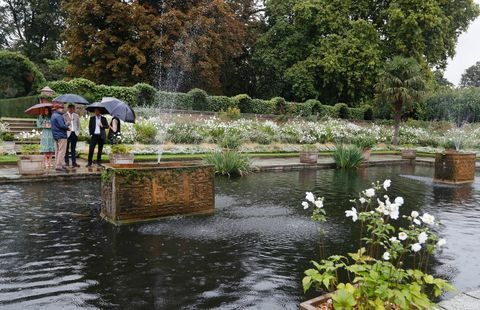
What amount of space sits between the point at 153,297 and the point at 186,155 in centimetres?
1141

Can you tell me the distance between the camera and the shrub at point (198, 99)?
25.0 metres

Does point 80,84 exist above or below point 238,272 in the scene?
above

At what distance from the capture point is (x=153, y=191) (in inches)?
248

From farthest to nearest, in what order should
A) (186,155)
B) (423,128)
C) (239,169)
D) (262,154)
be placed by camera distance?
(423,128) < (262,154) < (186,155) < (239,169)

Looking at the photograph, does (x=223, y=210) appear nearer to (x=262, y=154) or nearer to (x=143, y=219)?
(x=143, y=219)

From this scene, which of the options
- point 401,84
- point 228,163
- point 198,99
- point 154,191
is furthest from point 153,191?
point 401,84

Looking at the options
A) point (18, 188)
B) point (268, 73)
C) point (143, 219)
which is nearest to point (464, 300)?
point (143, 219)

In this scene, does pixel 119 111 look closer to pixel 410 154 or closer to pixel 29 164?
pixel 29 164

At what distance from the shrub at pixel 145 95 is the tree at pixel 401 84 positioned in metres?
15.7

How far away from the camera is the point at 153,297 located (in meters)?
3.64

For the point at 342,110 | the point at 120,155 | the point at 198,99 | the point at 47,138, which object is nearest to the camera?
the point at 47,138

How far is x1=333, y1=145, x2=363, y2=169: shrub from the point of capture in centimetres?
1524

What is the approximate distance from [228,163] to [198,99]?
46.0 feet

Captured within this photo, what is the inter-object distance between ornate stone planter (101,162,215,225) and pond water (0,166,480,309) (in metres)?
0.24
